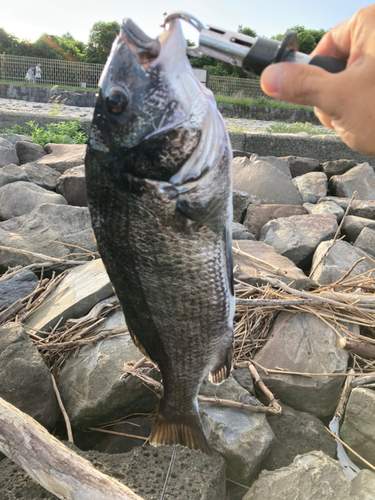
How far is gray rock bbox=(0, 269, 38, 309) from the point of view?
3735mm

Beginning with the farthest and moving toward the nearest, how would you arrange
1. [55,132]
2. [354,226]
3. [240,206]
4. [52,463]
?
[55,132], [240,206], [354,226], [52,463]

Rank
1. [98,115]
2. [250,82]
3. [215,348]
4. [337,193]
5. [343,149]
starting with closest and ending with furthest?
[98,115], [215,348], [337,193], [343,149], [250,82]

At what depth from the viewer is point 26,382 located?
2.72 metres

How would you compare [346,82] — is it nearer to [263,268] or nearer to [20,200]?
[263,268]

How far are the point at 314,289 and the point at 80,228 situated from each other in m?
2.72

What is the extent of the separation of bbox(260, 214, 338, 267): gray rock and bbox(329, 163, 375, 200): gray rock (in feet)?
6.70

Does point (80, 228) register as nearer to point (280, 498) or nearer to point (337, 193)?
point (280, 498)

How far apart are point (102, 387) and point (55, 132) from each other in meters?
7.86

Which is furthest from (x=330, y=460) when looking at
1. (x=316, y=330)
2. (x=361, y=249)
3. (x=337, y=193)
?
(x=337, y=193)

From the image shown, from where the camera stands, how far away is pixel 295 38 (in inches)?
50.4

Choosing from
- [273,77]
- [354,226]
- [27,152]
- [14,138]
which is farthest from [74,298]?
[14,138]

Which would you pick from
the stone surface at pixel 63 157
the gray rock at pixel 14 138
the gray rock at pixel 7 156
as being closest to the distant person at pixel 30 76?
the gray rock at pixel 14 138

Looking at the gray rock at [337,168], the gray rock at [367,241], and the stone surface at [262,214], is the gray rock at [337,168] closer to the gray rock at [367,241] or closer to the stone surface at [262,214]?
the stone surface at [262,214]

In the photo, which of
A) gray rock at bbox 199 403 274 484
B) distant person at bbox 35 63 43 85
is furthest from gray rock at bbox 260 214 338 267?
distant person at bbox 35 63 43 85
